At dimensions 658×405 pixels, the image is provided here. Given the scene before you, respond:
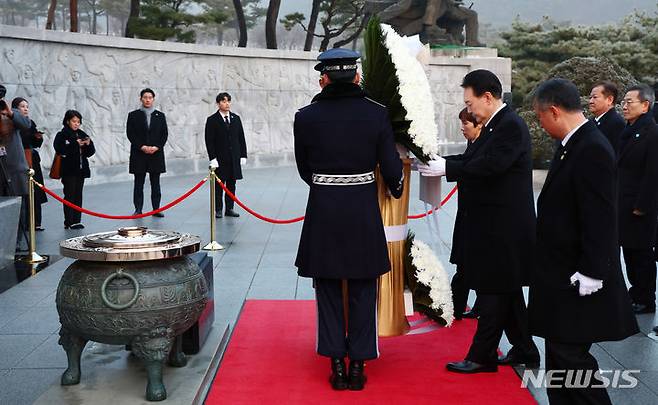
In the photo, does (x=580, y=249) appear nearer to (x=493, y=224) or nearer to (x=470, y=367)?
(x=493, y=224)

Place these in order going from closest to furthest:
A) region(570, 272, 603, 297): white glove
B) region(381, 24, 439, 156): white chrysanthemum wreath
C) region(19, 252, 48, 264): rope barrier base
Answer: region(570, 272, 603, 297): white glove → region(381, 24, 439, 156): white chrysanthemum wreath → region(19, 252, 48, 264): rope barrier base

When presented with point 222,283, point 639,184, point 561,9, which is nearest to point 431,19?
point 222,283

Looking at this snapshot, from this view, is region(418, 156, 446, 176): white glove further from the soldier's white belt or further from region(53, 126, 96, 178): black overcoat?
region(53, 126, 96, 178): black overcoat

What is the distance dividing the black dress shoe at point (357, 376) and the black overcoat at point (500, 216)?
80 cm

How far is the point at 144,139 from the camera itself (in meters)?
10.5

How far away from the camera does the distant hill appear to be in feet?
216

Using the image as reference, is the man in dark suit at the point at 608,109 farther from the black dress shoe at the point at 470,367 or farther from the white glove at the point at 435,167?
the black dress shoe at the point at 470,367

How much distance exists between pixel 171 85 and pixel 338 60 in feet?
43.2

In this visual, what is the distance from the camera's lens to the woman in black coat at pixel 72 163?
9.27 metres

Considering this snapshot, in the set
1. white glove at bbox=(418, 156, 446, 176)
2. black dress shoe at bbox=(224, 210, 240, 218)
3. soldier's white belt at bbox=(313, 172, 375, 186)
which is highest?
white glove at bbox=(418, 156, 446, 176)

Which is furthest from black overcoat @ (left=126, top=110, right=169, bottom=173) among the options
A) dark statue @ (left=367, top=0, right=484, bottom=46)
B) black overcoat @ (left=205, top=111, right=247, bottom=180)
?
dark statue @ (left=367, top=0, right=484, bottom=46)

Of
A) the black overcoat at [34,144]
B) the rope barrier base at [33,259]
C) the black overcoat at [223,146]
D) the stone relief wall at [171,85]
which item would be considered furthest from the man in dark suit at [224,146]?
the stone relief wall at [171,85]

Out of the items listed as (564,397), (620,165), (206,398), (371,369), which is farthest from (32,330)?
(620,165)

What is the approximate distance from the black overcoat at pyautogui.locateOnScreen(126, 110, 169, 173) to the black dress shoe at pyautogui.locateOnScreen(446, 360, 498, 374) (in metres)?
6.95
